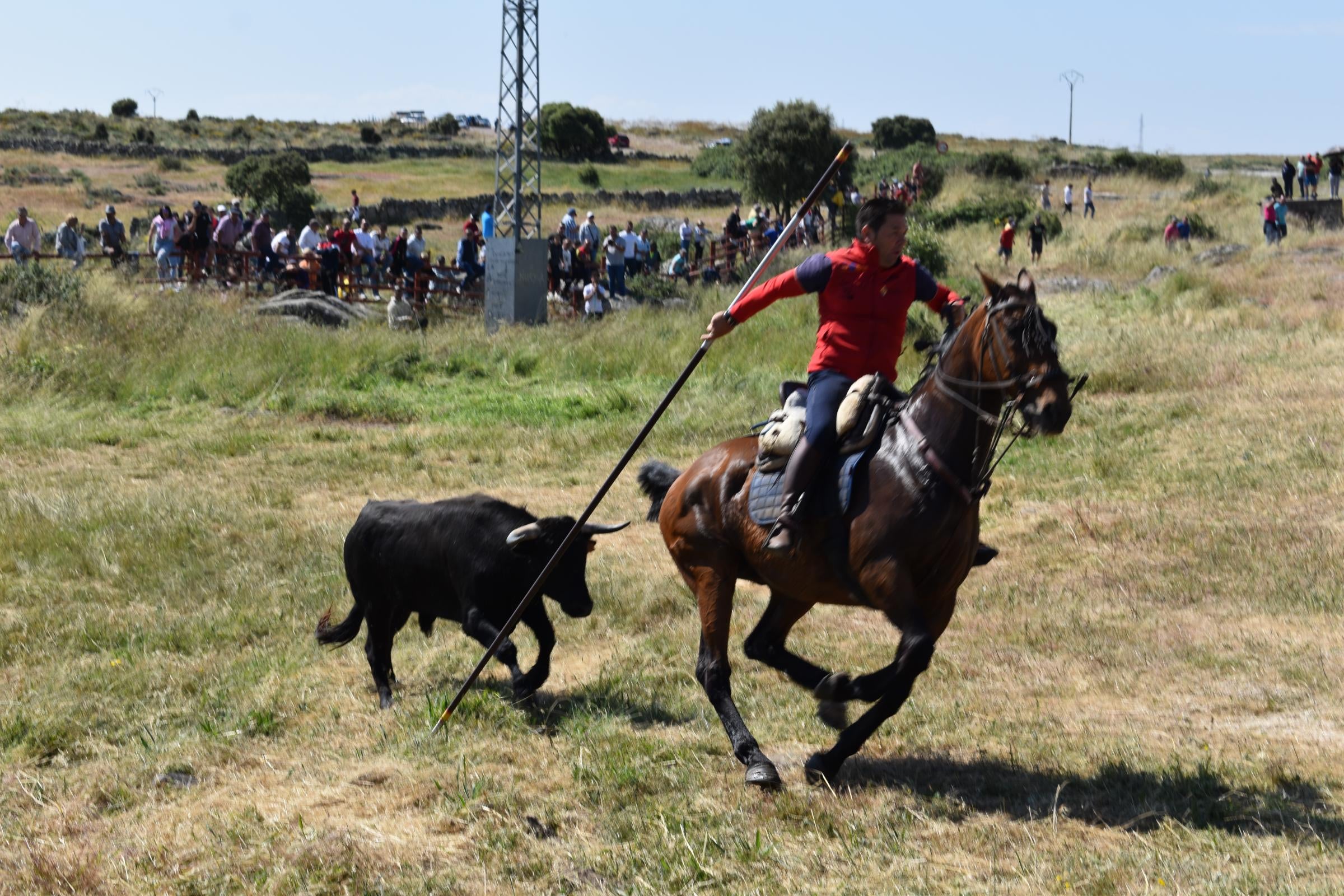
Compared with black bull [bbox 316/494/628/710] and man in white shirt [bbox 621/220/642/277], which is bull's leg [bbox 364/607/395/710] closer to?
black bull [bbox 316/494/628/710]

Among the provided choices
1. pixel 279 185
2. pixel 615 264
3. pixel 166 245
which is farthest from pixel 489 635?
pixel 279 185

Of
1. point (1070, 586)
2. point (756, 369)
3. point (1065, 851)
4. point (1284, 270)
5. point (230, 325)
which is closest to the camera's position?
point (1065, 851)

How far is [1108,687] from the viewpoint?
318 inches

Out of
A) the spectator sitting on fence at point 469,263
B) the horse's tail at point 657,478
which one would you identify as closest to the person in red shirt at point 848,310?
the horse's tail at point 657,478

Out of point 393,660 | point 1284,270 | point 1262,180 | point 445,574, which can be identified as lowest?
point 393,660

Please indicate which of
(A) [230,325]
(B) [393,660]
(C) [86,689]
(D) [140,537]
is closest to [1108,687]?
(B) [393,660]

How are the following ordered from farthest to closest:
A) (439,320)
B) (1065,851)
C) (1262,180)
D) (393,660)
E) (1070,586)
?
1. (1262,180)
2. (439,320)
3. (1070,586)
4. (393,660)
5. (1065,851)

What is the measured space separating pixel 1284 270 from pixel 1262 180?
28387 mm

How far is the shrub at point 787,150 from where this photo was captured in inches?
1576

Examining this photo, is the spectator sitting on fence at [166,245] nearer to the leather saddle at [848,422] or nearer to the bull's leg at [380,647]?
the bull's leg at [380,647]

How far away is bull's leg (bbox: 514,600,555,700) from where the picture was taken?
7.72 m

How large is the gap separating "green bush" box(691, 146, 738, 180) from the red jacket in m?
59.3

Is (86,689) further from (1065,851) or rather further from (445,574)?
(1065,851)

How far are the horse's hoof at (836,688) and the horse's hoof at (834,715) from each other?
40 centimetres
